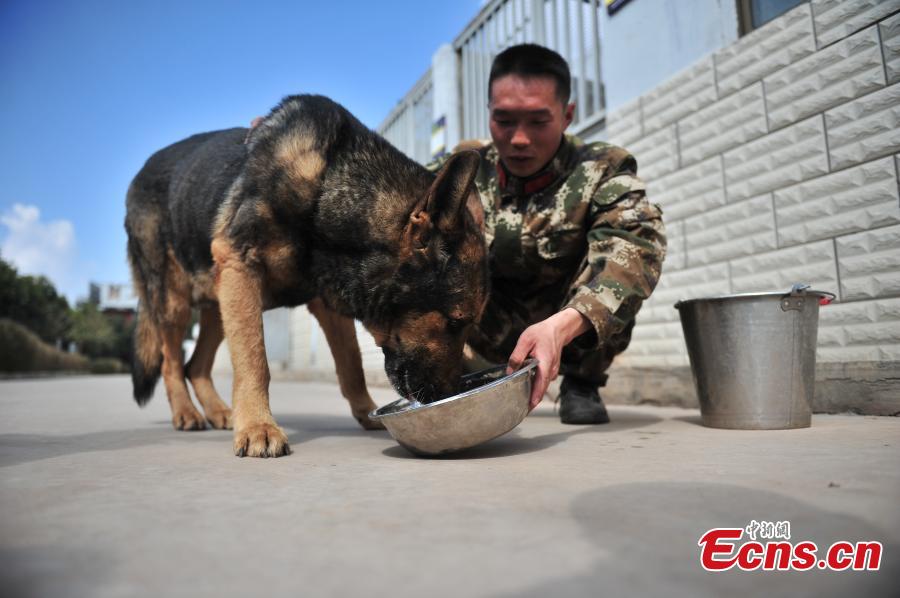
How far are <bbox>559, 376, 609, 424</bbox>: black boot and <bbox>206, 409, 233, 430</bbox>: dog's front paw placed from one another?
7.03 feet

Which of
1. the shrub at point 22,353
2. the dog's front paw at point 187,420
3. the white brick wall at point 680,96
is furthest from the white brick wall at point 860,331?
the shrub at point 22,353

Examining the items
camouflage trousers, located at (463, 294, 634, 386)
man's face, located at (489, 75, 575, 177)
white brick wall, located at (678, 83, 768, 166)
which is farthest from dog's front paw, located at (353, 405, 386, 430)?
white brick wall, located at (678, 83, 768, 166)

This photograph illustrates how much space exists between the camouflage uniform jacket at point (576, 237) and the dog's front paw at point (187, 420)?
1967 millimetres

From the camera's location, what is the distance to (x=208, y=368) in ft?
13.0

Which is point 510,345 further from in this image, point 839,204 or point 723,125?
point 723,125

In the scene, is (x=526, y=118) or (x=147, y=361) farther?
(x=147, y=361)

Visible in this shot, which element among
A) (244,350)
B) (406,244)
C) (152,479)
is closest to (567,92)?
(406,244)

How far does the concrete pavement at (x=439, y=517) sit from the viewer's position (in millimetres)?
919

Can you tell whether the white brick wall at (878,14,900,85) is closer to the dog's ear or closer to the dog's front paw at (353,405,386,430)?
the dog's ear

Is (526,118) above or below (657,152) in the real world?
below

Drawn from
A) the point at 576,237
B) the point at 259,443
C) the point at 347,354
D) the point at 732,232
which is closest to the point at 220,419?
the point at 347,354

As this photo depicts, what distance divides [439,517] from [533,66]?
2807 mm

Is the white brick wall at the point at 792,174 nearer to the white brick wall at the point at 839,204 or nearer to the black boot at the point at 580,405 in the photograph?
the white brick wall at the point at 839,204

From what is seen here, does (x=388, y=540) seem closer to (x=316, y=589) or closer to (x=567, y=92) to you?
(x=316, y=589)
